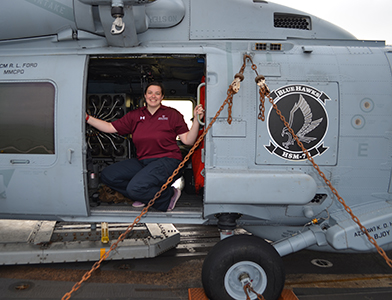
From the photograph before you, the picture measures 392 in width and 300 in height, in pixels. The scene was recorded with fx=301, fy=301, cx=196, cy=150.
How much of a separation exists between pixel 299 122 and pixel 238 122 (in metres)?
0.61

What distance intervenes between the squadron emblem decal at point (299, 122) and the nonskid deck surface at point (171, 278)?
1623mm

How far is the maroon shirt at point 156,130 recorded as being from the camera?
352 centimetres

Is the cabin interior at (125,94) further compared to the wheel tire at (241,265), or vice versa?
the cabin interior at (125,94)

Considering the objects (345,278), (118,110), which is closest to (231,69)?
(345,278)

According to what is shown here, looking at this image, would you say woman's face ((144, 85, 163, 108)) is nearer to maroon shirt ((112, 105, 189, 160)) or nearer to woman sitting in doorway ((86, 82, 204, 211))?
woman sitting in doorway ((86, 82, 204, 211))

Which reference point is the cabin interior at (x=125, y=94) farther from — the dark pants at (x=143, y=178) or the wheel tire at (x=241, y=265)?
the wheel tire at (x=241, y=265)

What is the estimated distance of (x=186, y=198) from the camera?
4180 millimetres

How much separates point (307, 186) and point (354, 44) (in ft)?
6.22

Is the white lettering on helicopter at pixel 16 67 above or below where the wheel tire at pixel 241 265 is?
above

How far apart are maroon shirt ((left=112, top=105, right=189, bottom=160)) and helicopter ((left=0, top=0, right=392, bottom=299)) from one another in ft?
1.92

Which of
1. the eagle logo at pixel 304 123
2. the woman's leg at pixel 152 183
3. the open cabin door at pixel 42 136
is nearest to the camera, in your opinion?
the eagle logo at pixel 304 123

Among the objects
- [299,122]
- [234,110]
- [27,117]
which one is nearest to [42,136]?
[27,117]

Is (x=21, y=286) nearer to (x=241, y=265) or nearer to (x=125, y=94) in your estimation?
(x=241, y=265)

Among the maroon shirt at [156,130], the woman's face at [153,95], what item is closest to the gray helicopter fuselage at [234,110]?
the woman's face at [153,95]
